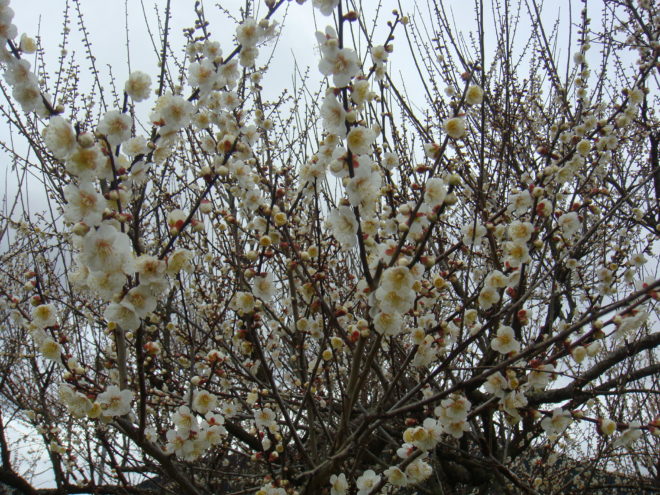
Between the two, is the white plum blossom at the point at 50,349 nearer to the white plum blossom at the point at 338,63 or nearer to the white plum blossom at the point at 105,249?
the white plum blossom at the point at 105,249

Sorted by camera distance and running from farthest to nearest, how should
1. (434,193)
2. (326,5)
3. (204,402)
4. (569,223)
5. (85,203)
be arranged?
(569,223)
(204,402)
(434,193)
(326,5)
(85,203)

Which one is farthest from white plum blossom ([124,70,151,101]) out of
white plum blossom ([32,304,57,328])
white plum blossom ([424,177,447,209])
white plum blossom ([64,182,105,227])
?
white plum blossom ([424,177,447,209])

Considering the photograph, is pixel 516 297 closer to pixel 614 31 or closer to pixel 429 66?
pixel 429 66

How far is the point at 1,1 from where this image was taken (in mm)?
1451

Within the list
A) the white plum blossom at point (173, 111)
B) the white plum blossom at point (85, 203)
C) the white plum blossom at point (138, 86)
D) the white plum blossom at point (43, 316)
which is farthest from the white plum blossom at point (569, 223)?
the white plum blossom at point (43, 316)

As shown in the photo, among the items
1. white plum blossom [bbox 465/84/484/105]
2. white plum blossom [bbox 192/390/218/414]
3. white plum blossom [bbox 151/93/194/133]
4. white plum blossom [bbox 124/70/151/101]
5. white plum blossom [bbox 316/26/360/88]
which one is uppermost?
white plum blossom [bbox 124/70/151/101]

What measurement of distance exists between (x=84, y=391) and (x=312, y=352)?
3.62 metres

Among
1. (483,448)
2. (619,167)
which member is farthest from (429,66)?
(483,448)

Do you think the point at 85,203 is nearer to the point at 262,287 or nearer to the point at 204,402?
the point at 262,287

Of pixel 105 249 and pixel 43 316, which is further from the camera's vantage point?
pixel 43 316

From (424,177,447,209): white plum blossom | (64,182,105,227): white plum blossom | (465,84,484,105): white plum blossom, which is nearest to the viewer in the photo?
(64,182,105,227): white plum blossom

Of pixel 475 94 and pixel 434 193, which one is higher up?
pixel 475 94

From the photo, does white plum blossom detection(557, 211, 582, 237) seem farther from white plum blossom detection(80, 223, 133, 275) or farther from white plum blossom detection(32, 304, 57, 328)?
white plum blossom detection(32, 304, 57, 328)

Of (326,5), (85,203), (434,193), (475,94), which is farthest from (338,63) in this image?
(85,203)
